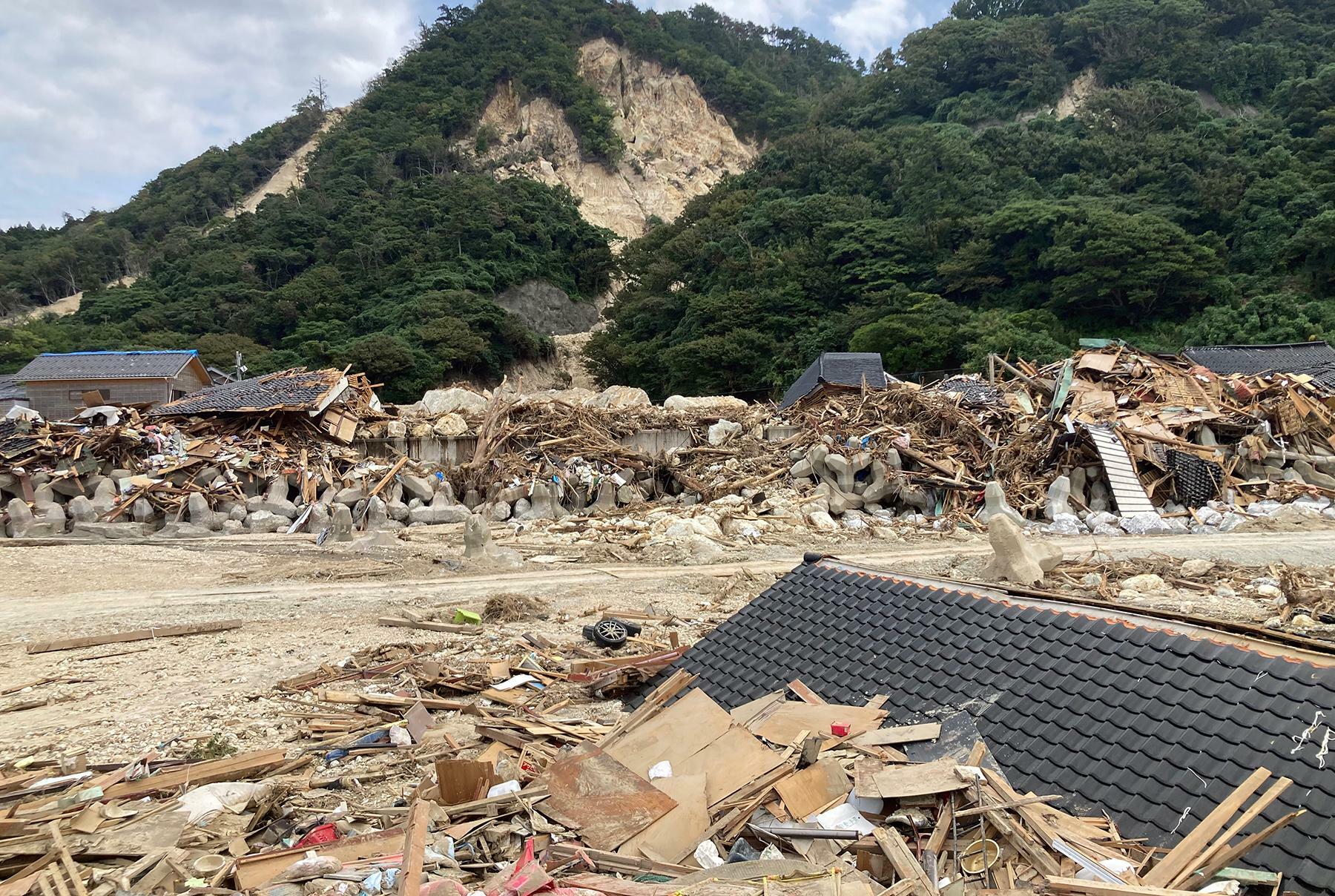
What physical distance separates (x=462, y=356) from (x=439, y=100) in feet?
123

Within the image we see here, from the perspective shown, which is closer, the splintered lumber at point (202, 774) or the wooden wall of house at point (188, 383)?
the splintered lumber at point (202, 774)

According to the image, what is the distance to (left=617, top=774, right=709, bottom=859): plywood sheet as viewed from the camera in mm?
2791

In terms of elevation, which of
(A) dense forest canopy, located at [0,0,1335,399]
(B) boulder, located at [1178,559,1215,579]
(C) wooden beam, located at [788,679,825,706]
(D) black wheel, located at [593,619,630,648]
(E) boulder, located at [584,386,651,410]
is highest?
(A) dense forest canopy, located at [0,0,1335,399]

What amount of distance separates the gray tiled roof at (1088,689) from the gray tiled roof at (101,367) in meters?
30.1

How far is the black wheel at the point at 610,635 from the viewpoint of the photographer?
24.1 feet

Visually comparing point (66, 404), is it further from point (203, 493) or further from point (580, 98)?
point (580, 98)

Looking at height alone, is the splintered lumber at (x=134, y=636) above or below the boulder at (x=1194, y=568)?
above

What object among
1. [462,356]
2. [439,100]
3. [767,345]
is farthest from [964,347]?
[439,100]

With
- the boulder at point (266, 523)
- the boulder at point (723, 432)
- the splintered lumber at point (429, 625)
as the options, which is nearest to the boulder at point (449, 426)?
the boulder at point (266, 523)

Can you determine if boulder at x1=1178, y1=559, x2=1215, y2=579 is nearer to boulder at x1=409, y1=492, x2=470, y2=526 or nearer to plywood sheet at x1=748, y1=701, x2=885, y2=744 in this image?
plywood sheet at x1=748, y1=701, x2=885, y2=744

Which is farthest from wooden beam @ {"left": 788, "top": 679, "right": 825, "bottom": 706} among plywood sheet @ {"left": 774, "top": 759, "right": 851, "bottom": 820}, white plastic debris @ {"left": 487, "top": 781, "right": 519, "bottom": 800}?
white plastic debris @ {"left": 487, "top": 781, "right": 519, "bottom": 800}

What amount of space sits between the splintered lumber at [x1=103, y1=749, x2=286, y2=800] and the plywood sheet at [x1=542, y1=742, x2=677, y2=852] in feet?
6.14

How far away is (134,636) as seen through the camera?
839cm

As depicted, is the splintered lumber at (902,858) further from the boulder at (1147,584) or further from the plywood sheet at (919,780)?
the boulder at (1147,584)
